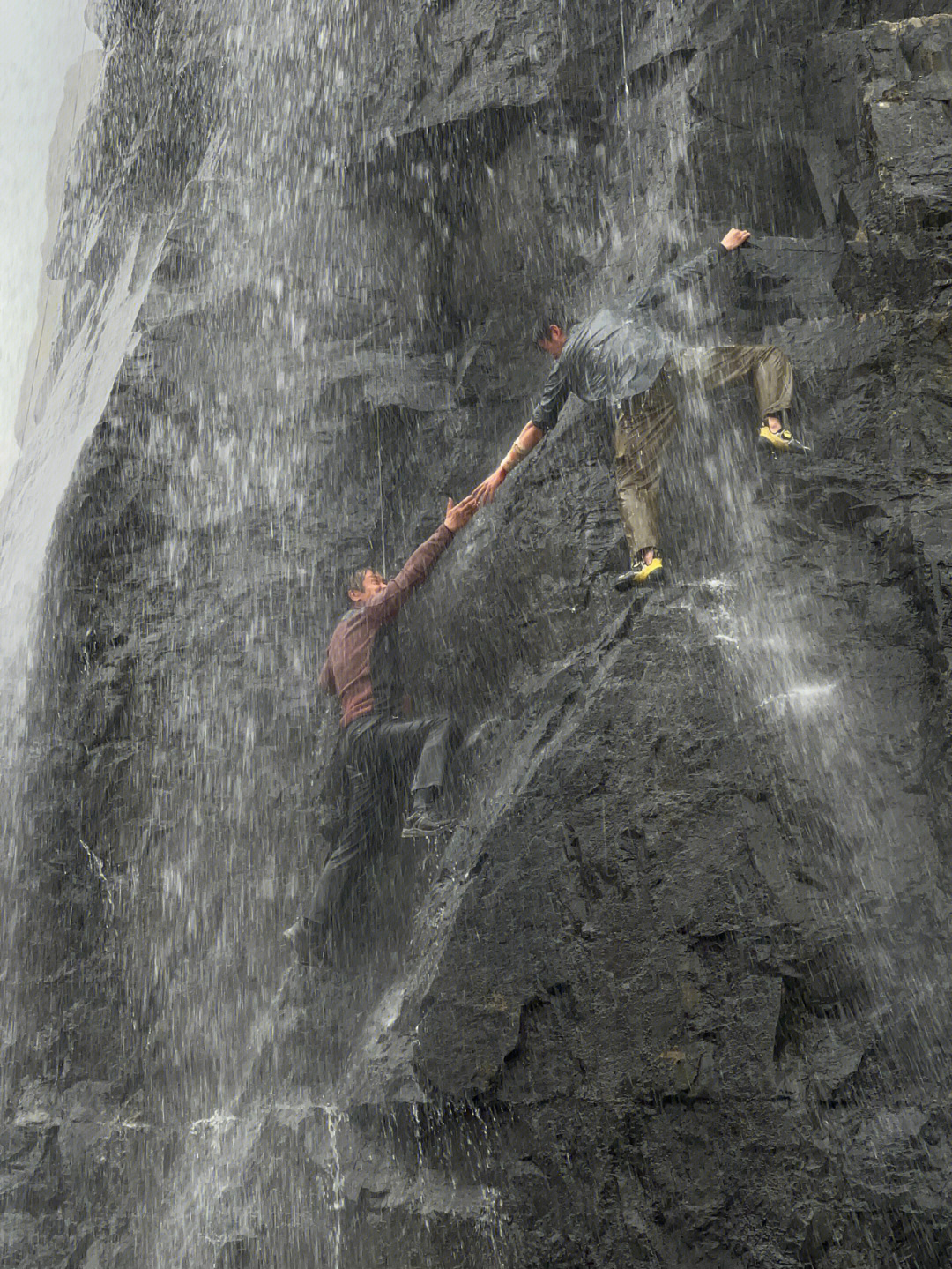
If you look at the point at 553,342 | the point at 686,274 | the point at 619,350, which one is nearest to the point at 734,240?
the point at 686,274

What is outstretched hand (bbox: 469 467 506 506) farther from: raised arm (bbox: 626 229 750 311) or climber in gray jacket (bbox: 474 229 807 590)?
raised arm (bbox: 626 229 750 311)

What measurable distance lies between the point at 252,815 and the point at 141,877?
86 cm

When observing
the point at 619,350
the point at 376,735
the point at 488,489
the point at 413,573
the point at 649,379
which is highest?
the point at 619,350

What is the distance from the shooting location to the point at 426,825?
628 centimetres

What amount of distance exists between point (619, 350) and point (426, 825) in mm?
2808

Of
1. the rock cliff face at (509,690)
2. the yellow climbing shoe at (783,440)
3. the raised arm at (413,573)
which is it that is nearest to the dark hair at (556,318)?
the rock cliff face at (509,690)

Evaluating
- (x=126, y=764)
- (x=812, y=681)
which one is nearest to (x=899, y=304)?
(x=812, y=681)

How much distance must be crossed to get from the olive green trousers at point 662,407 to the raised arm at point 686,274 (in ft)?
1.40

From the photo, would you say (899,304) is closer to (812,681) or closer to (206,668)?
(812,681)

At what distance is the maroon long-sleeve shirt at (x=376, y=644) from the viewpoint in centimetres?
698

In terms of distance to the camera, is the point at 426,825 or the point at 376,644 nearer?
the point at 426,825

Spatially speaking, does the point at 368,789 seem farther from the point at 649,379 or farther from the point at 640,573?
the point at 649,379

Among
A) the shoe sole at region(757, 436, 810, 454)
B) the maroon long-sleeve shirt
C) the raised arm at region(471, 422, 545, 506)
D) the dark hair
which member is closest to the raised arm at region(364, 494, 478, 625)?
Result: the maroon long-sleeve shirt

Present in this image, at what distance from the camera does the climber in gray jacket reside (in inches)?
233
